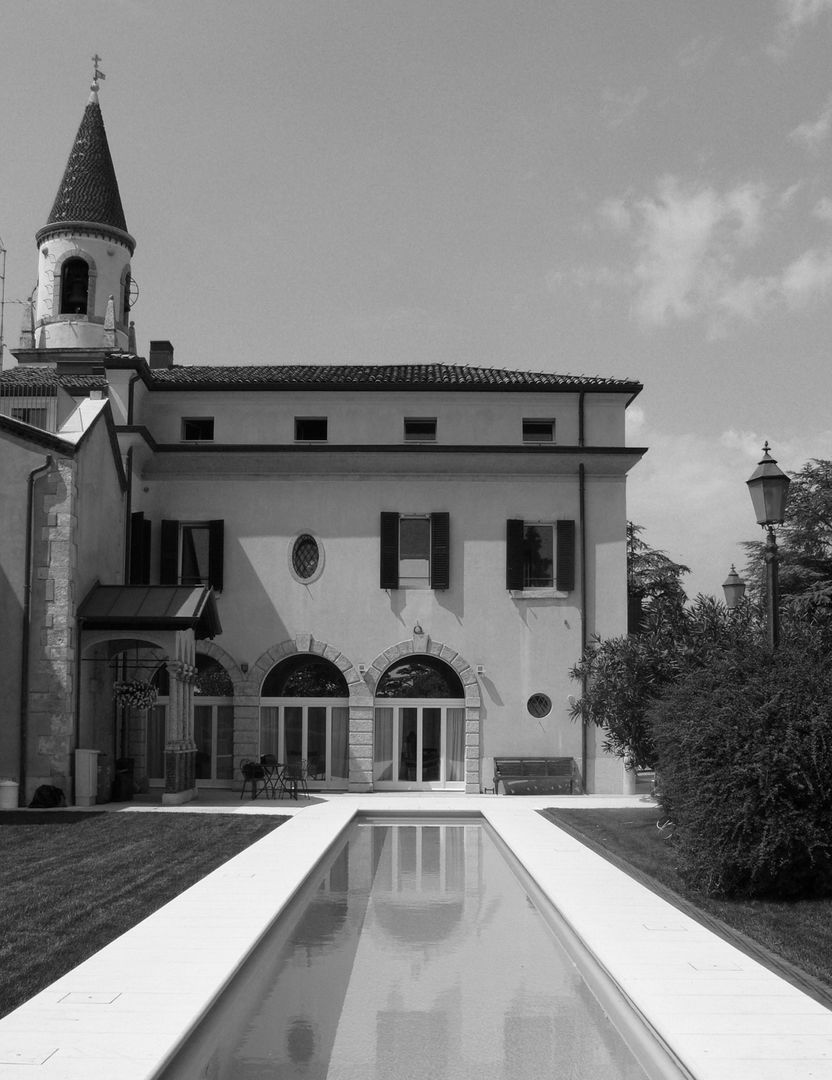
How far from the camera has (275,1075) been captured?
672 cm

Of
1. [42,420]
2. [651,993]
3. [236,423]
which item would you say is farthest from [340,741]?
[651,993]

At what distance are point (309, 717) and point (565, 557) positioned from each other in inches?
271

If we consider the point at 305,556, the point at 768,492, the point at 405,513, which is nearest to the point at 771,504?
the point at 768,492

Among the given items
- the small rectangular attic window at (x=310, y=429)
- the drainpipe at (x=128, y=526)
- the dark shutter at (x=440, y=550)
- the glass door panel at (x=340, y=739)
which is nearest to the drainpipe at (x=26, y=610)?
the drainpipe at (x=128, y=526)

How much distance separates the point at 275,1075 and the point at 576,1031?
6.68ft

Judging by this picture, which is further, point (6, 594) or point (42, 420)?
point (42, 420)

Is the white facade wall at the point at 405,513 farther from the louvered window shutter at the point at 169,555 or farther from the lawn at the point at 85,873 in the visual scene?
the lawn at the point at 85,873

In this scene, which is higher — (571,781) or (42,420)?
(42,420)

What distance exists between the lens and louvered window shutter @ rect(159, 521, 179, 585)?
27453 millimetres

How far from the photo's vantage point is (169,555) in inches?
1084

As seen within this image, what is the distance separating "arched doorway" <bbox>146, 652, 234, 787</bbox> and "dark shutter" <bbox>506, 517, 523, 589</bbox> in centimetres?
682

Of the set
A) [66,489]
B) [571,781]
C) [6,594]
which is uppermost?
[66,489]

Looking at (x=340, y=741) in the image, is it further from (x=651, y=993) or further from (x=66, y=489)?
(x=651, y=993)

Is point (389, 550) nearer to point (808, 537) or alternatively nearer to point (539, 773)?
point (539, 773)
